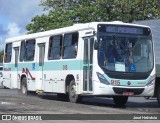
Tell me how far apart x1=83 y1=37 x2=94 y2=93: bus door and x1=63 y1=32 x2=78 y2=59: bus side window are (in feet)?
2.73

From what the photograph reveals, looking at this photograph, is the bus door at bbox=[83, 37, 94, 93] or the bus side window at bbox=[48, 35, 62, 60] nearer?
the bus door at bbox=[83, 37, 94, 93]

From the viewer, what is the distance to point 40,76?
74.3 ft

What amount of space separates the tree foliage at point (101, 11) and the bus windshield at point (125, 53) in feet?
75.5

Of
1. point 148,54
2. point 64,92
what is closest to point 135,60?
point 148,54

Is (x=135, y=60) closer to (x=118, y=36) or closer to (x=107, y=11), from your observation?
(x=118, y=36)

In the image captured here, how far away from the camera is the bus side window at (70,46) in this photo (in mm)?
19578

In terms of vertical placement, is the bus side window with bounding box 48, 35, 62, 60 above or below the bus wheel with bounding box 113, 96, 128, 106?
above

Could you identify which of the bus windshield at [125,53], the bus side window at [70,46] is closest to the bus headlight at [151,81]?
the bus windshield at [125,53]

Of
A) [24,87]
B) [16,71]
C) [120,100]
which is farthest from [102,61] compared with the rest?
[16,71]

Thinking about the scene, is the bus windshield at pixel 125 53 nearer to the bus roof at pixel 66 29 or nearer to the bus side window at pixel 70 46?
the bus roof at pixel 66 29

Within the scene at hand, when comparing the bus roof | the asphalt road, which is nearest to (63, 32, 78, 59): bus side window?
the bus roof

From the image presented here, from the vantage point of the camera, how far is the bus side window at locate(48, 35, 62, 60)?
21000mm

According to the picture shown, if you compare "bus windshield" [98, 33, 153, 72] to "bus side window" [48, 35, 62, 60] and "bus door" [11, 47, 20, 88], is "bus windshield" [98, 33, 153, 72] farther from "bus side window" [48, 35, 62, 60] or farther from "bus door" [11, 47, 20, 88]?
"bus door" [11, 47, 20, 88]

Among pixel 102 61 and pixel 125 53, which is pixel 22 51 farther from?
pixel 125 53
